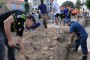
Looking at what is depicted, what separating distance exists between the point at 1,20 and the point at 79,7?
53471mm

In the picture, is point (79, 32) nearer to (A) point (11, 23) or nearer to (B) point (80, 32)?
(B) point (80, 32)

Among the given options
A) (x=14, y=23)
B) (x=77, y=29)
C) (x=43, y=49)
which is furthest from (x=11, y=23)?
(x=77, y=29)

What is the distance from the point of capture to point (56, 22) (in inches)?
769

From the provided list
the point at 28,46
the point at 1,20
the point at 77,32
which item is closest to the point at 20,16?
the point at 1,20

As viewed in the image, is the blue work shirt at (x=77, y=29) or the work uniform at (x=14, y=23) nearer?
the work uniform at (x=14, y=23)

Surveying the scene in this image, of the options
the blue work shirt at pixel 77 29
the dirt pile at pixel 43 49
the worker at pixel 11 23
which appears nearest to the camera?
the worker at pixel 11 23

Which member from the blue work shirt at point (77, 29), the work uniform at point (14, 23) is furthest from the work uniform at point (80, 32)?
the work uniform at point (14, 23)

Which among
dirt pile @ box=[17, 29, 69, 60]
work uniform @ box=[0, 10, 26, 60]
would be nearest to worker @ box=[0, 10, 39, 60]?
work uniform @ box=[0, 10, 26, 60]

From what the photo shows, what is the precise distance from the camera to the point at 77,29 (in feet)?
36.9

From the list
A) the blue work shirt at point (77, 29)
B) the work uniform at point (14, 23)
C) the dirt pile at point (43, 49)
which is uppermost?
the work uniform at point (14, 23)

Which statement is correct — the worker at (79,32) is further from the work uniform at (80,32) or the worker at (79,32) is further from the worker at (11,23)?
the worker at (11,23)

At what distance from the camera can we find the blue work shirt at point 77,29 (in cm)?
1099

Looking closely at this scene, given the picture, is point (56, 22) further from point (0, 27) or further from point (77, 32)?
point (0, 27)

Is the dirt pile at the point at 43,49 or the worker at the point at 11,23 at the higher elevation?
the worker at the point at 11,23
